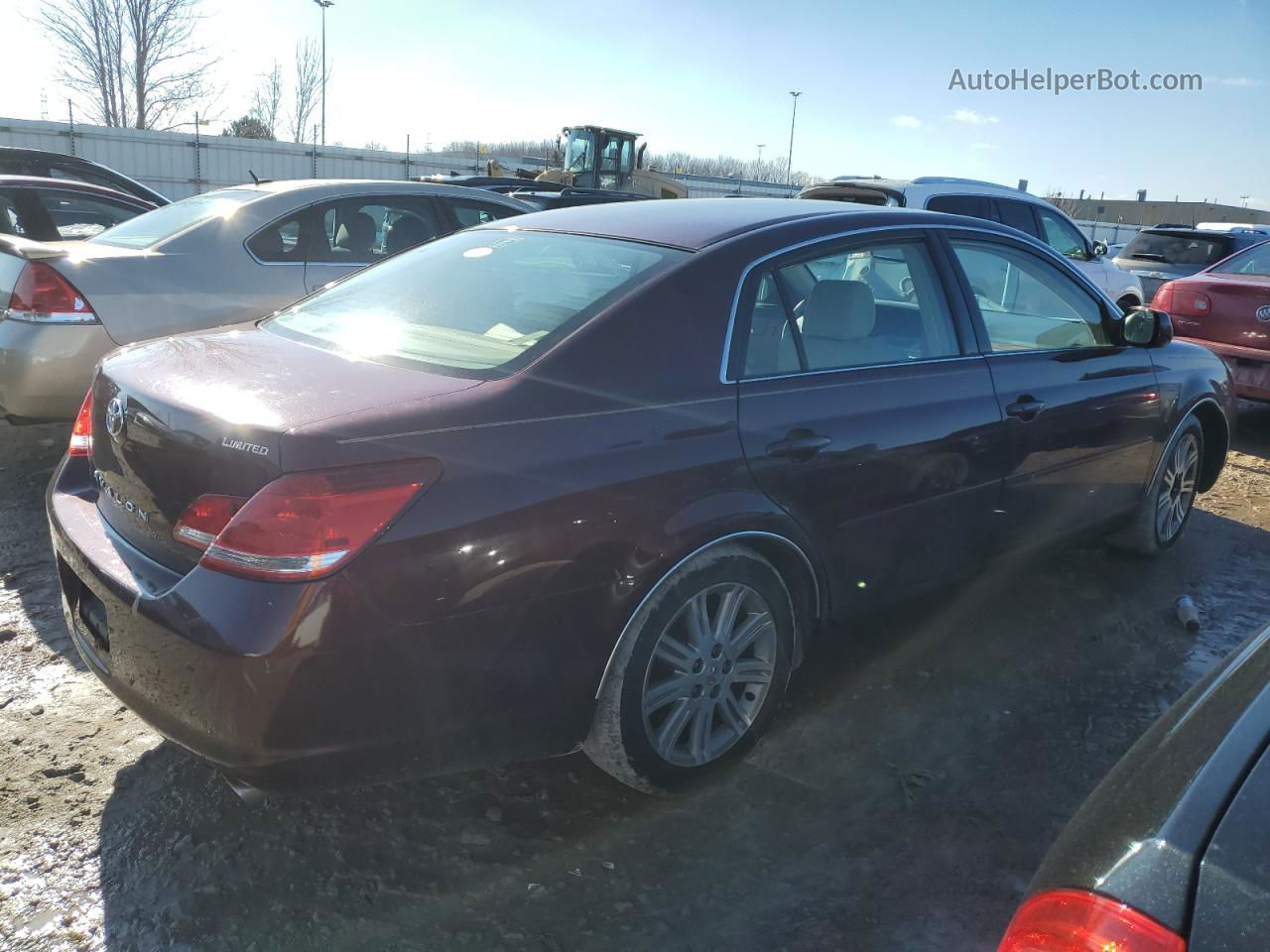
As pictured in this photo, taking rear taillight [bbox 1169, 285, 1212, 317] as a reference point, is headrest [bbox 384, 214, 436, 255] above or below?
above

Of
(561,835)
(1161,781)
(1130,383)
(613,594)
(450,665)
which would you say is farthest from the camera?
(1130,383)

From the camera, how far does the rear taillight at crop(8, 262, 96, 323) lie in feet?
15.7

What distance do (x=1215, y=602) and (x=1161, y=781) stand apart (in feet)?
11.9

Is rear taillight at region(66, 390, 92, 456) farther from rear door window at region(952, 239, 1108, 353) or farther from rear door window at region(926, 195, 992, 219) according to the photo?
rear door window at region(926, 195, 992, 219)

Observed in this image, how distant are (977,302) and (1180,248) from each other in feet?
34.6

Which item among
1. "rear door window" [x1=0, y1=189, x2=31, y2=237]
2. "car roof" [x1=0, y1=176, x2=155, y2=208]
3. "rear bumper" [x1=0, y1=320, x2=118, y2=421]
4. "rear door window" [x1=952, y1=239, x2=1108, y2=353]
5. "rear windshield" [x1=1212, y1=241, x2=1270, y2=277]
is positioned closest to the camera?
"rear door window" [x1=952, y1=239, x2=1108, y2=353]

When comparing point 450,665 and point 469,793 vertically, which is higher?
point 450,665

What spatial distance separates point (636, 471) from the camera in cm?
245

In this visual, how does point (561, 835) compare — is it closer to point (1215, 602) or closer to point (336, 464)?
point (336, 464)

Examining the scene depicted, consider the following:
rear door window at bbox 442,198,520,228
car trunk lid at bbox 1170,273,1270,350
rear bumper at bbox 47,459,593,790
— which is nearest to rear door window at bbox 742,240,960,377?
rear bumper at bbox 47,459,593,790

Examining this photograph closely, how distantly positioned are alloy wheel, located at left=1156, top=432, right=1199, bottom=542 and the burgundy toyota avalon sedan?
125cm

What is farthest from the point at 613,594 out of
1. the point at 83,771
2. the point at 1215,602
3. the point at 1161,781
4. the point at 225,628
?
the point at 1215,602

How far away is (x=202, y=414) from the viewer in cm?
222

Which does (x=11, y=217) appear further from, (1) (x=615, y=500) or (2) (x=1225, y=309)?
(2) (x=1225, y=309)
